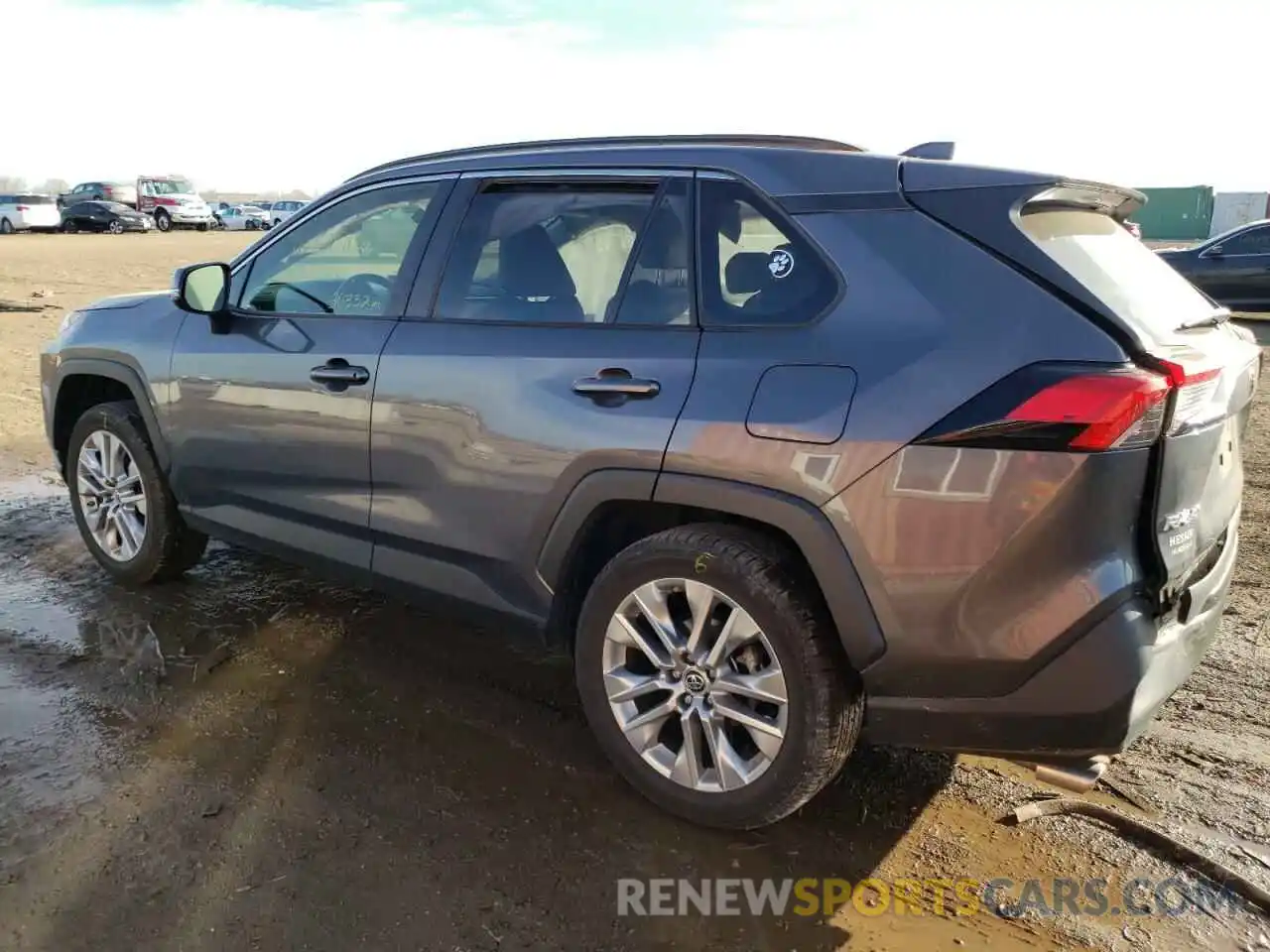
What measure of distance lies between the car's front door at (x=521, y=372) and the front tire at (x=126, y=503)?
1.40 metres

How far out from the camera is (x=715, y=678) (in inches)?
108

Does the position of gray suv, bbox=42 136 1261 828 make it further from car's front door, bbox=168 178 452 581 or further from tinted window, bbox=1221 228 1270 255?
tinted window, bbox=1221 228 1270 255

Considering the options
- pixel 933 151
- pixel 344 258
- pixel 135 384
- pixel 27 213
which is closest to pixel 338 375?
pixel 344 258

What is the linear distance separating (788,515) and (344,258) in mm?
2193

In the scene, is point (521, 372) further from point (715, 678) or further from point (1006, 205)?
point (1006, 205)

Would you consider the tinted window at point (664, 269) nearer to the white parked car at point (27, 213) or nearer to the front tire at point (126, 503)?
the front tire at point (126, 503)

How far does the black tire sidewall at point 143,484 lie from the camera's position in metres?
4.36

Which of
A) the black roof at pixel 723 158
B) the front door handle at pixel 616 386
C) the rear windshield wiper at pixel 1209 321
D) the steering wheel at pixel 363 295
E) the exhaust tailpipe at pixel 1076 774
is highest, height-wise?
the black roof at pixel 723 158

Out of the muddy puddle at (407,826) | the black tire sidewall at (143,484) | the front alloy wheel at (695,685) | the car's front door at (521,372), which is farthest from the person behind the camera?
the black tire sidewall at (143,484)

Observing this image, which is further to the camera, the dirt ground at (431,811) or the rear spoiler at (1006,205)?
the dirt ground at (431,811)

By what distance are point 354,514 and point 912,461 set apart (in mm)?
2014

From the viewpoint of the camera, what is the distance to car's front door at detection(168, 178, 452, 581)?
3520 mm

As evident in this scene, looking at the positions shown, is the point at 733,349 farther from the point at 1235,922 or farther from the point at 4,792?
the point at 4,792

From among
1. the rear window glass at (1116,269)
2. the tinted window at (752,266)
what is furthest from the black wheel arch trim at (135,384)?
the rear window glass at (1116,269)
